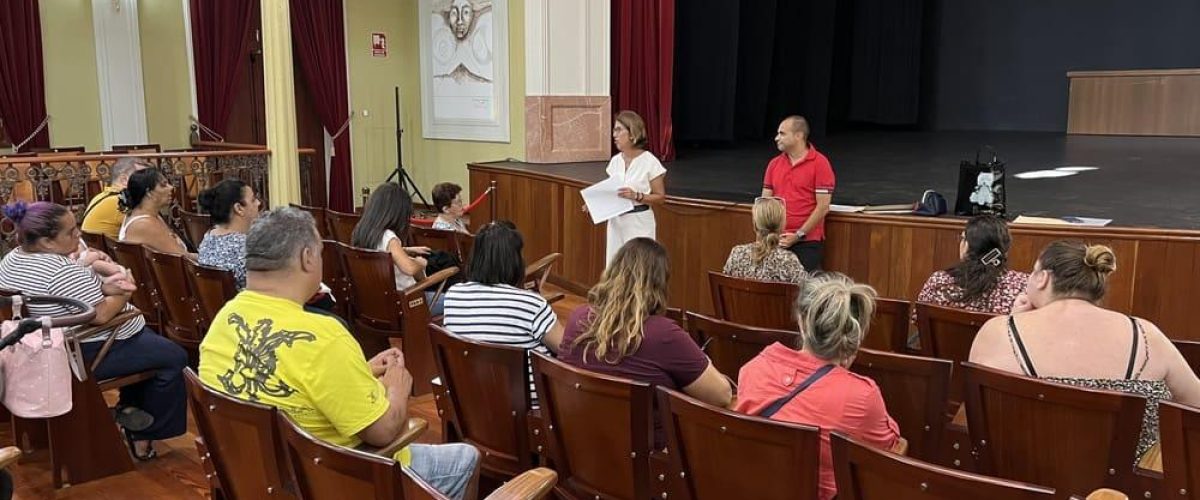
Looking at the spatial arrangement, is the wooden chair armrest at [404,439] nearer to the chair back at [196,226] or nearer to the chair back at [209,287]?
the chair back at [209,287]

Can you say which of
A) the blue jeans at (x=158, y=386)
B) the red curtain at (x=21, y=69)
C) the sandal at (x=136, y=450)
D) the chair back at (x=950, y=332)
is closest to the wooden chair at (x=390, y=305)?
the blue jeans at (x=158, y=386)

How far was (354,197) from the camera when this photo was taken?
9859mm

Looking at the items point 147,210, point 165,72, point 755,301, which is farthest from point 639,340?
point 165,72

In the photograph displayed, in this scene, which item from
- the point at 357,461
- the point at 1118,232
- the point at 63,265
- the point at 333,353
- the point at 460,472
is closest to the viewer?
the point at 357,461

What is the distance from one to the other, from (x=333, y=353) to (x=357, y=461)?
420 mm

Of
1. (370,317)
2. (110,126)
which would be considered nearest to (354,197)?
(110,126)

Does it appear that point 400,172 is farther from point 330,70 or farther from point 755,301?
point 755,301

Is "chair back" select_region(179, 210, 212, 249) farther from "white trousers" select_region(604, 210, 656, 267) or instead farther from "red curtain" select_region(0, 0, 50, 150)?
"red curtain" select_region(0, 0, 50, 150)

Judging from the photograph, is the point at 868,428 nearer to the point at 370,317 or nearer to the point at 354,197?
the point at 370,317

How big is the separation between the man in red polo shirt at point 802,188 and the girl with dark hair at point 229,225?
2448 millimetres

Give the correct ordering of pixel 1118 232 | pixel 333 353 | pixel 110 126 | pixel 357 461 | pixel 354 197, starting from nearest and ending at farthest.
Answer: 1. pixel 357 461
2. pixel 333 353
3. pixel 1118 232
4. pixel 110 126
5. pixel 354 197

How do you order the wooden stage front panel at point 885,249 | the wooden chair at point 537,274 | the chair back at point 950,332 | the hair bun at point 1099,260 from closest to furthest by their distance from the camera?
the hair bun at point 1099,260
the chair back at point 950,332
the wooden chair at point 537,274
the wooden stage front panel at point 885,249

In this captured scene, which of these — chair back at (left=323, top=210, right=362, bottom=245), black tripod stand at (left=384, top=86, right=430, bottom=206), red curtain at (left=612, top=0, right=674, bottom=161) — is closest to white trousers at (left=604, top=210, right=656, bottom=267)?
chair back at (left=323, top=210, right=362, bottom=245)

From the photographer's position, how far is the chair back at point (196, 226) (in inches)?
201
